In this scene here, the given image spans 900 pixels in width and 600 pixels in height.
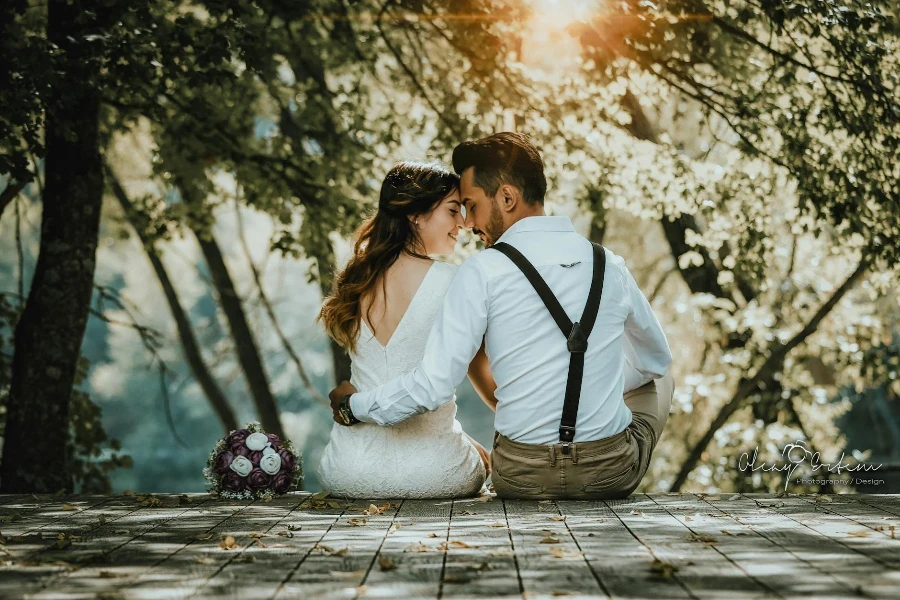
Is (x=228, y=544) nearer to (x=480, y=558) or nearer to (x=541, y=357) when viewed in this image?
(x=480, y=558)

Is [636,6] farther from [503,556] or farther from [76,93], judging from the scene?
[503,556]

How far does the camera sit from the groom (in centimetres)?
500

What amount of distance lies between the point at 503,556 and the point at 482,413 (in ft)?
174

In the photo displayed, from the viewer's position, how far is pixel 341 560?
3.66 metres

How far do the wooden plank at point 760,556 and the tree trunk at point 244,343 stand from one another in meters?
8.56

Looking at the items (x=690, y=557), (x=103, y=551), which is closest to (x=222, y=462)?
(x=103, y=551)

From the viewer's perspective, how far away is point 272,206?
9672mm

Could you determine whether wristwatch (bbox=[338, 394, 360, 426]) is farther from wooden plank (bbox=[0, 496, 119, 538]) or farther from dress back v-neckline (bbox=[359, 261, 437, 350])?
wooden plank (bbox=[0, 496, 119, 538])

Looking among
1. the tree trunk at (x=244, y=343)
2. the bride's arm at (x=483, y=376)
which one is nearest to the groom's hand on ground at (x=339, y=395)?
the bride's arm at (x=483, y=376)

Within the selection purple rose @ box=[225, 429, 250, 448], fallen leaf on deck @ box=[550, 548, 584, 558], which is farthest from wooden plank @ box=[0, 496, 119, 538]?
fallen leaf on deck @ box=[550, 548, 584, 558]

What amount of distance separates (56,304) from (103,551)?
3.81 m

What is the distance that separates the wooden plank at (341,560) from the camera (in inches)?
125

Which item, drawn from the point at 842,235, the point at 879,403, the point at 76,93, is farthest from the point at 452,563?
the point at 879,403

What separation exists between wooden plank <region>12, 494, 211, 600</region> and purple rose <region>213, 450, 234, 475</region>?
30cm
